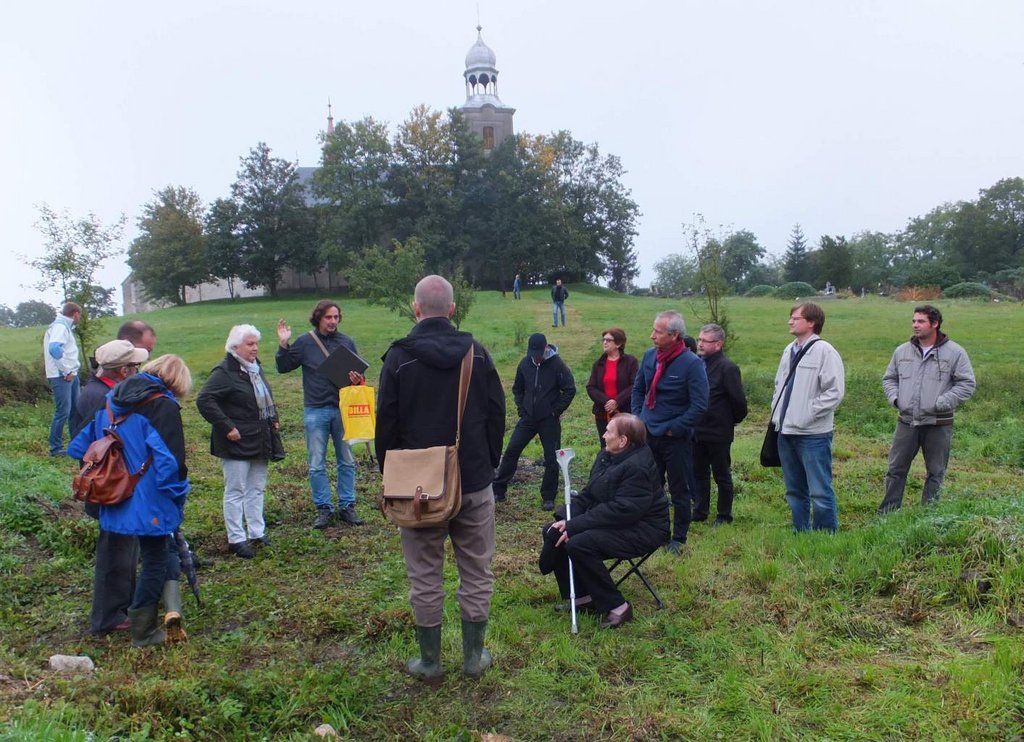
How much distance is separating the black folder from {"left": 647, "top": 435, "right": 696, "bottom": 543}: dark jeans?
2.75 metres

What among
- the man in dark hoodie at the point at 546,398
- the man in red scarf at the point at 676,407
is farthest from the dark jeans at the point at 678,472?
the man in dark hoodie at the point at 546,398

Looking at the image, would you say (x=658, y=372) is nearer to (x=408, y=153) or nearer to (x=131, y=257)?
(x=408, y=153)

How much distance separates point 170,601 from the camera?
4.39 meters

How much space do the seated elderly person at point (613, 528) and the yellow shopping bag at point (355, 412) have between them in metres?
2.44

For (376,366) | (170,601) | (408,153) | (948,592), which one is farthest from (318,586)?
(408,153)

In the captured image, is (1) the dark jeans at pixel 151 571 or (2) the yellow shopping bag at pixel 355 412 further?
(2) the yellow shopping bag at pixel 355 412

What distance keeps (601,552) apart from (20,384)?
13.1 meters

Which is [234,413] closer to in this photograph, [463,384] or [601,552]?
[463,384]

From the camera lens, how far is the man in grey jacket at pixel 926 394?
6.05 meters

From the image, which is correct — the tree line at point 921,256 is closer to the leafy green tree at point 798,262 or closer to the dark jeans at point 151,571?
the leafy green tree at point 798,262

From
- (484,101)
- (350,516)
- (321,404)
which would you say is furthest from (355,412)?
(484,101)

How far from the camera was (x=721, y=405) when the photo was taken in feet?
21.9

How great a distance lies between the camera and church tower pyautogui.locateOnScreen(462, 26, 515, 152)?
2446 inches

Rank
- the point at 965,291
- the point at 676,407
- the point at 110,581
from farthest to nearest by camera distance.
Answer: the point at 965,291
the point at 676,407
the point at 110,581
